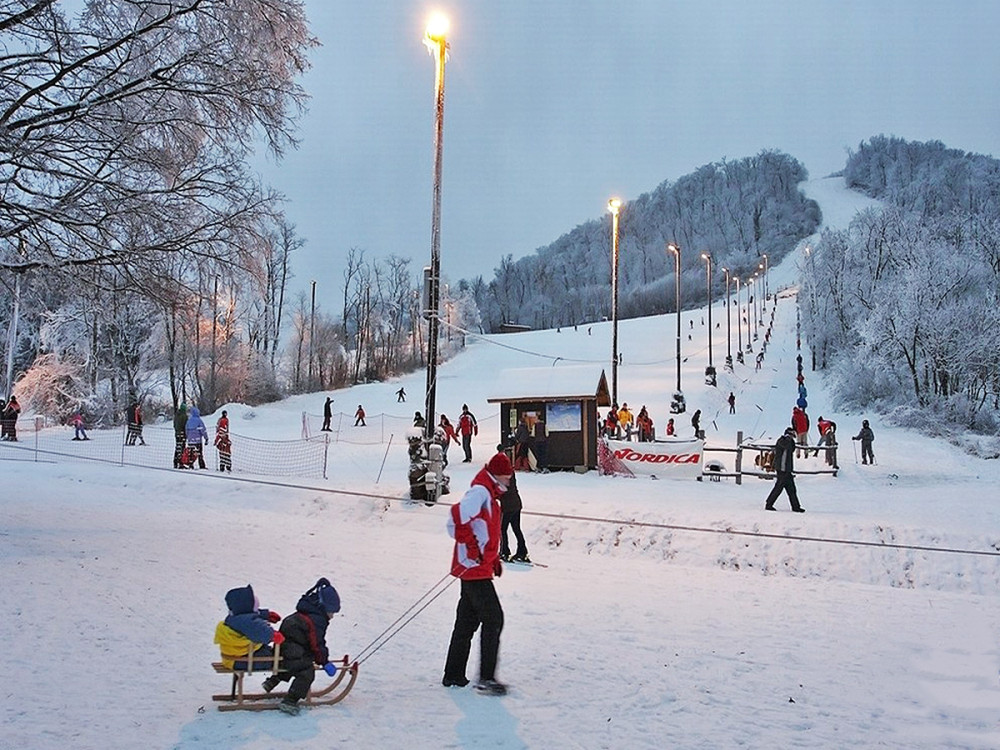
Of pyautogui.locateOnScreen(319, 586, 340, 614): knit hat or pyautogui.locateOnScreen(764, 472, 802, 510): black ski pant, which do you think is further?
pyautogui.locateOnScreen(764, 472, 802, 510): black ski pant

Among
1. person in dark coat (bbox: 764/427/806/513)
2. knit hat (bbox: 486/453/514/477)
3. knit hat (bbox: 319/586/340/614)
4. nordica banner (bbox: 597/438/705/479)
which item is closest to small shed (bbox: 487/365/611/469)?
nordica banner (bbox: 597/438/705/479)

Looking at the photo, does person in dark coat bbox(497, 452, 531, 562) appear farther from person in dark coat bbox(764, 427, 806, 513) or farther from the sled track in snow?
person in dark coat bbox(764, 427, 806, 513)

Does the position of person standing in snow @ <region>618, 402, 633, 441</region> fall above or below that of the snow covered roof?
below

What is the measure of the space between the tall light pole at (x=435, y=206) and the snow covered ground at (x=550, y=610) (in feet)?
8.79

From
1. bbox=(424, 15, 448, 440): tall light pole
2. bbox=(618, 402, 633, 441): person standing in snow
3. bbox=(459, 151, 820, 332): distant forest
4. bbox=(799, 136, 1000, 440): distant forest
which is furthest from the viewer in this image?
bbox=(459, 151, 820, 332): distant forest

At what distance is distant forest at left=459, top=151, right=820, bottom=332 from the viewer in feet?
567

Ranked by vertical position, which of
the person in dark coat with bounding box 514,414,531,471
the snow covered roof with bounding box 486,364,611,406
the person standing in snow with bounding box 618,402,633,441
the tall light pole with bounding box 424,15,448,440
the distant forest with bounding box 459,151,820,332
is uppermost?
the distant forest with bounding box 459,151,820,332

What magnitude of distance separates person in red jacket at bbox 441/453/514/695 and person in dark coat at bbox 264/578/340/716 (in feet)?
3.54

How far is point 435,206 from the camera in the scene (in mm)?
17047

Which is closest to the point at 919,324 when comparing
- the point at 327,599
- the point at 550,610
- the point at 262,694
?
the point at 550,610

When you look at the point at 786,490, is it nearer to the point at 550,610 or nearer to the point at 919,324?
the point at 550,610


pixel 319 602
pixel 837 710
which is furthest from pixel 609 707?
pixel 319 602

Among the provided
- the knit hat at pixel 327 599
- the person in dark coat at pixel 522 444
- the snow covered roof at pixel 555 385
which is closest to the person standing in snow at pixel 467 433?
the snow covered roof at pixel 555 385

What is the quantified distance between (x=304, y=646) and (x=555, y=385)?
19.1 m
